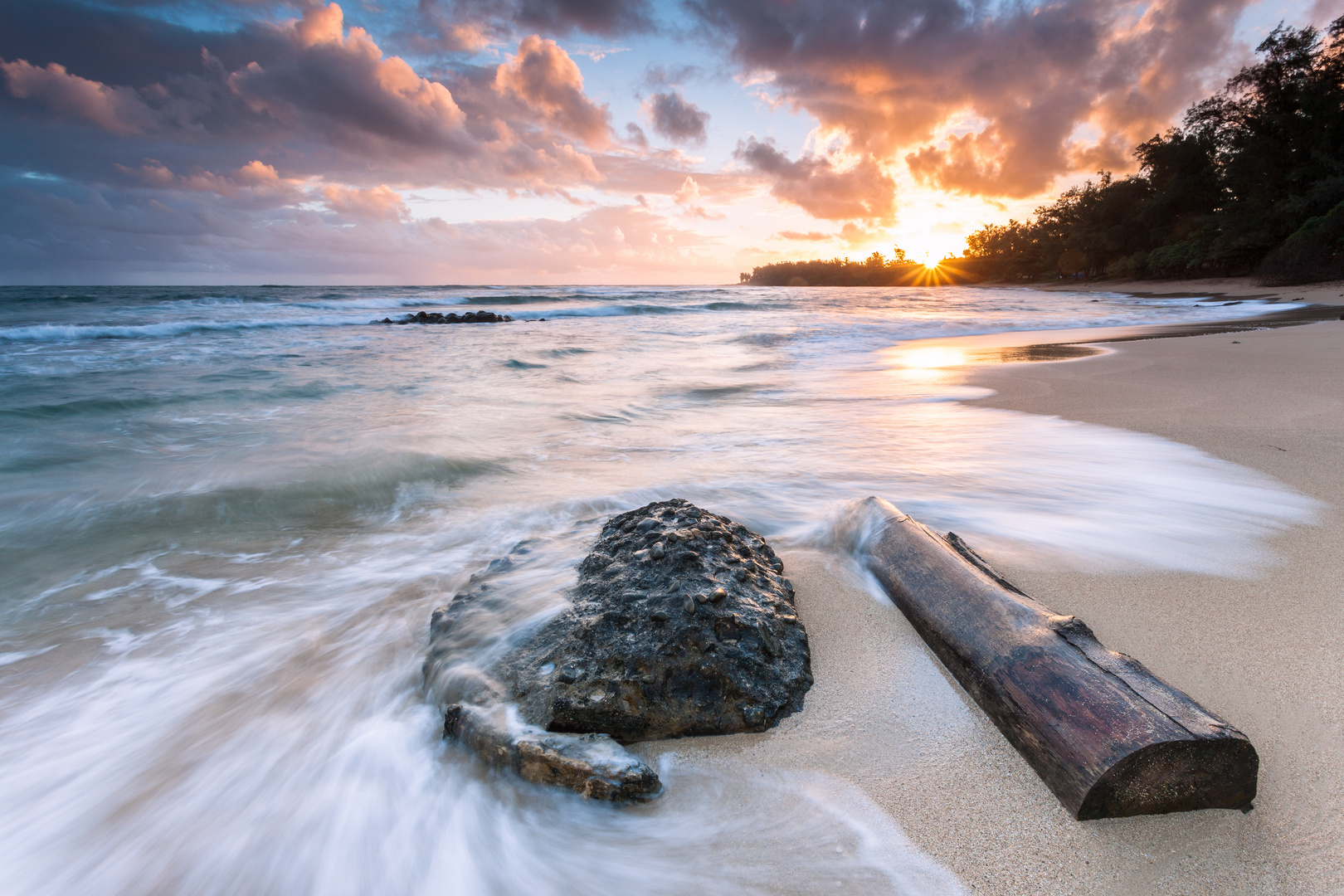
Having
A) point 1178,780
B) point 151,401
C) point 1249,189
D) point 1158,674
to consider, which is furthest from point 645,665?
point 1249,189

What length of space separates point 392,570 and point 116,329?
19.2 m

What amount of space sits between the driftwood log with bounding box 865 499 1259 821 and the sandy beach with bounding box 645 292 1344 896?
0.05 metres

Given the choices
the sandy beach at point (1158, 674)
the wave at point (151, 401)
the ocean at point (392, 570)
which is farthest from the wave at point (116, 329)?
the sandy beach at point (1158, 674)

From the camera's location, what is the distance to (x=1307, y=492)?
262 cm

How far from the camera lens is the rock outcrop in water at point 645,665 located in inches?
57.7

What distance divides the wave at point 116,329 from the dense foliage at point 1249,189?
3637 cm

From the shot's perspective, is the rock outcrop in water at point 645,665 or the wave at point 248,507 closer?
the rock outcrop in water at point 645,665

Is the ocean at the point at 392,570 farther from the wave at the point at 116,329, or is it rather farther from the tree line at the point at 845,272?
the tree line at the point at 845,272

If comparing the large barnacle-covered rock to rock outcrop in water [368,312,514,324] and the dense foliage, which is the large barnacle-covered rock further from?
the dense foliage

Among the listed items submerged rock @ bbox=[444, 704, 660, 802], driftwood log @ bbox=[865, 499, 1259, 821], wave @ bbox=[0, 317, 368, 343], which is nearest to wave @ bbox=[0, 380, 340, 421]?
submerged rock @ bbox=[444, 704, 660, 802]

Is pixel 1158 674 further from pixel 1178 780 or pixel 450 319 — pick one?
pixel 450 319

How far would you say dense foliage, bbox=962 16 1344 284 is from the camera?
22.5 metres

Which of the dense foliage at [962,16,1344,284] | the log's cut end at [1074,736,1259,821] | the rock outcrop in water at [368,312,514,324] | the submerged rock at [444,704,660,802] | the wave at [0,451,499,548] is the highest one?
the dense foliage at [962,16,1344,284]

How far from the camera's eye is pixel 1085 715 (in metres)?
1.15
